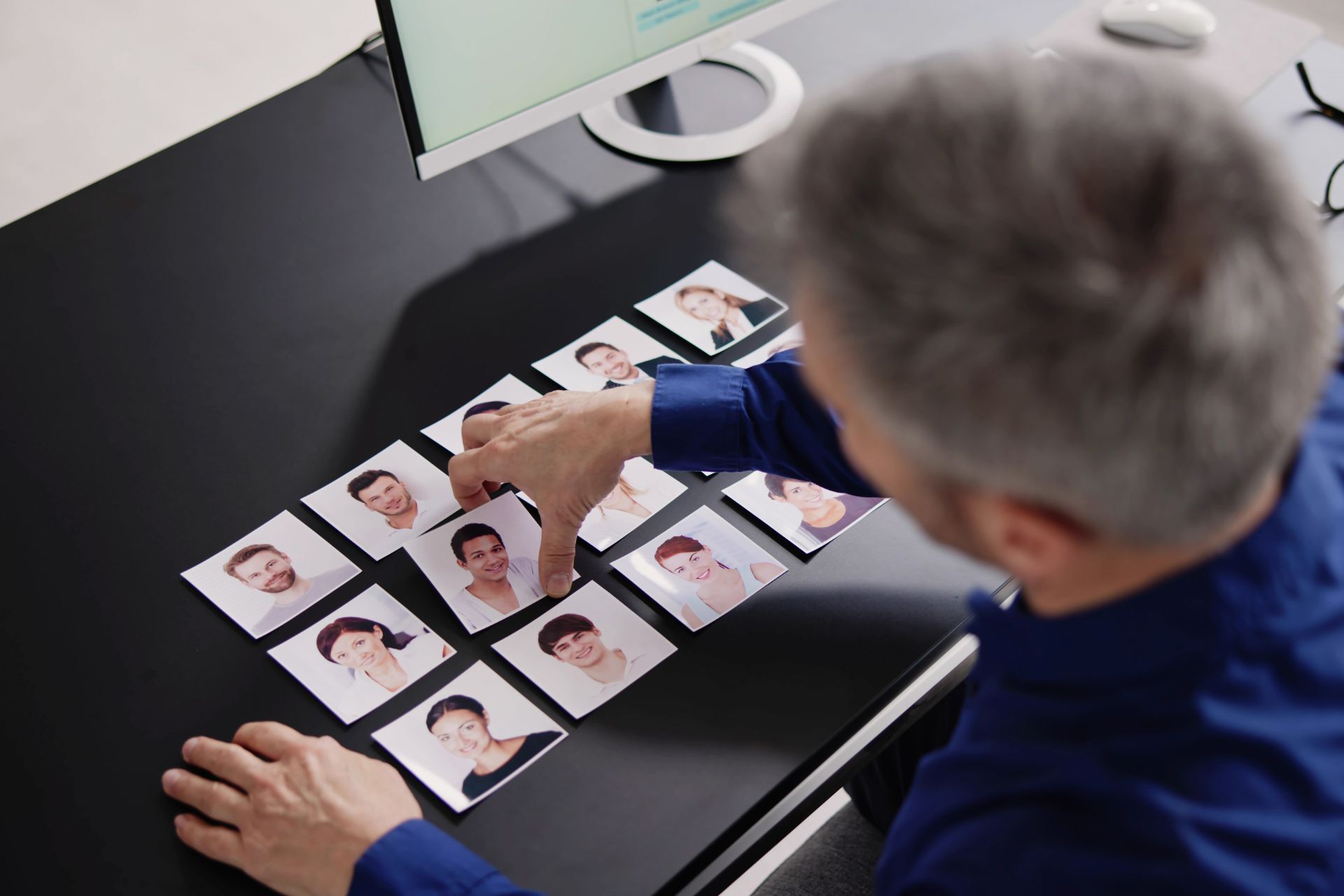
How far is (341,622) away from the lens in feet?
3.38

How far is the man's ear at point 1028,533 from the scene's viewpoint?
0.62 meters

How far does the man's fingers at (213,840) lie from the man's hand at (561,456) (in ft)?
1.04

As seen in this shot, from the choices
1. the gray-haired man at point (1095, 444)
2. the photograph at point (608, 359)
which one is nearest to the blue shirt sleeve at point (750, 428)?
the photograph at point (608, 359)

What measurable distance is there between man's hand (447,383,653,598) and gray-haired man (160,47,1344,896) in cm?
30

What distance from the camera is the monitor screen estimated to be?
4.09ft

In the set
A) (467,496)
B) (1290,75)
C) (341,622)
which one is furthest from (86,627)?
(1290,75)

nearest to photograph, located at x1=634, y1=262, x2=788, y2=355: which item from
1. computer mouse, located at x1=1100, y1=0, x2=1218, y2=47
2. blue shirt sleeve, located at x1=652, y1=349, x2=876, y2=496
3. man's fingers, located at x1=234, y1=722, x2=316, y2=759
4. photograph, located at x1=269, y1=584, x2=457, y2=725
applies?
blue shirt sleeve, located at x1=652, y1=349, x2=876, y2=496

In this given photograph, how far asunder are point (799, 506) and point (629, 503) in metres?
0.16

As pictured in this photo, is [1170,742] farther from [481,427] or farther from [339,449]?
[339,449]

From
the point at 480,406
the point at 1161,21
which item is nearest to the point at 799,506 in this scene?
the point at 480,406

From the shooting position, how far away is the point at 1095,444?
0.56 m

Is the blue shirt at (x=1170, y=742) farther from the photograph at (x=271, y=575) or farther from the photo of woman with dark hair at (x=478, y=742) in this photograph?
the photograph at (x=271, y=575)

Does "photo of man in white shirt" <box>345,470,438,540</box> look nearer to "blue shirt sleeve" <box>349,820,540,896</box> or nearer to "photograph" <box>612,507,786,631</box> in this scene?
"photograph" <box>612,507,786,631</box>

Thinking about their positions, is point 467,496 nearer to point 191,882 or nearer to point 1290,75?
point 191,882
